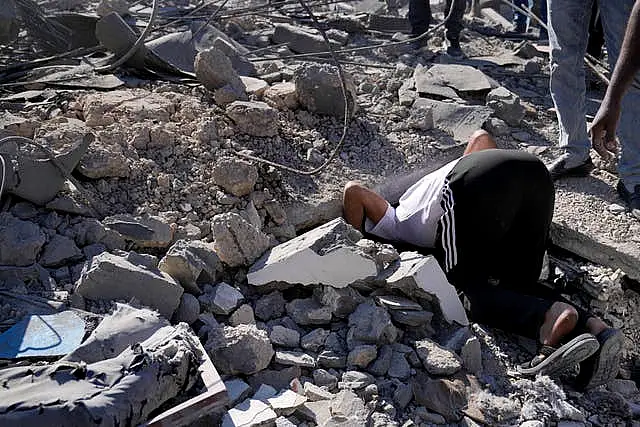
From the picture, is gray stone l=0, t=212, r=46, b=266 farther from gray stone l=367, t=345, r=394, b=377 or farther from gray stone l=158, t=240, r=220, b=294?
gray stone l=367, t=345, r=394, b=377

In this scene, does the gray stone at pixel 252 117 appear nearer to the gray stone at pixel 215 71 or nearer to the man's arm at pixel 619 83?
the gray stone at pixel 215 71

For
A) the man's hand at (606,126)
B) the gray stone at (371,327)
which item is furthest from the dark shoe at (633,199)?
the gray stone at (371,327)

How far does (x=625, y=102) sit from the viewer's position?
11.6 feet

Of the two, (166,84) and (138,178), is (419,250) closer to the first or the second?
(138,178)

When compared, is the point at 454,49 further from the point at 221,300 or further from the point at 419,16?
the point at 221,300

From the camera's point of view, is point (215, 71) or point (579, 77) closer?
point (579, 77)

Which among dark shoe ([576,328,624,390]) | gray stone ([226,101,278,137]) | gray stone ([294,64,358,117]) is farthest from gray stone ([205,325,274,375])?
gray stone ([294,64,358,117])

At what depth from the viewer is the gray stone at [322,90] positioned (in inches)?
161

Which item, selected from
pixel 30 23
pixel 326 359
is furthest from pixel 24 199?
pixel 30 23

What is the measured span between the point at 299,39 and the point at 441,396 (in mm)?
3705

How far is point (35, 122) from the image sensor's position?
3.47 m

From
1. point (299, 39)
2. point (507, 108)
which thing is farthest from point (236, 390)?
point (299, 39)

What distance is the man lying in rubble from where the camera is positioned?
9.57 ft

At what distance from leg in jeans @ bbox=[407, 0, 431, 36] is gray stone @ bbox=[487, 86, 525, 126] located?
6.10 feet
